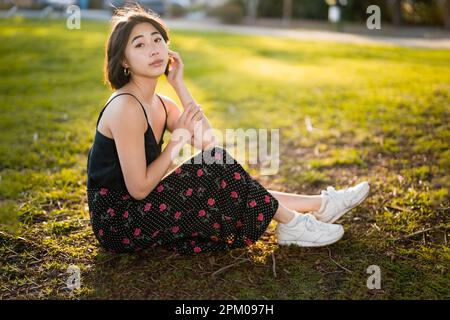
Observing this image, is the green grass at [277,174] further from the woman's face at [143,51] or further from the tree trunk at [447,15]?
the tree trunk at [447,15]

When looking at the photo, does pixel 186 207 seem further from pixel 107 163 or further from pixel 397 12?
pixel 397 12

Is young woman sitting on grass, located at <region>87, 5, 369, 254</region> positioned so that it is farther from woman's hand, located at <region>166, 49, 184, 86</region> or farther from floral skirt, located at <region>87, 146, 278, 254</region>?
woman's hand, located at <region>166, 49, 184, 86</region>

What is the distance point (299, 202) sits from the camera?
2.89 m

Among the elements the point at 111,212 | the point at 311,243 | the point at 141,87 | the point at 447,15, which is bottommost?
the point at 311,243

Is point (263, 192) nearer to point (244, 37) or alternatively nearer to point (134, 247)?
point (134, 247)

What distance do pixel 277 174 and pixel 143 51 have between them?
1900 millimetres

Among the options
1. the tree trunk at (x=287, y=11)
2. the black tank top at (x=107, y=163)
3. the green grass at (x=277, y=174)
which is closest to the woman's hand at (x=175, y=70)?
the black tank top at (x=107, y=163)

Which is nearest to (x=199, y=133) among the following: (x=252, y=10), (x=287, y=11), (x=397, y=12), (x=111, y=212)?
(x=111, y=212)

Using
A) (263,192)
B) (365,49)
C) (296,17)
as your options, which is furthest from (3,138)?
(296,17)

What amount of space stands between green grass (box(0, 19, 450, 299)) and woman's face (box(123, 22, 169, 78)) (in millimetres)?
1029

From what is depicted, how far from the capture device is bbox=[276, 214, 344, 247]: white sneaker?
2.71 m

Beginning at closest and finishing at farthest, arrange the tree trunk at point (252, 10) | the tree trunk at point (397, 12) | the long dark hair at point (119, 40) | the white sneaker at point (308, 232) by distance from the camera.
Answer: the long dark hair at point (119, 40) < the white sneaker at point (308, 232) < the tree trunk at point (397, 12) < the tree trunk at point (252, 10)

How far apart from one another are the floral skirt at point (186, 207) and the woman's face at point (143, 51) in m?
0.52

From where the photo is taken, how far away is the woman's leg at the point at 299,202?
2883 millimetres
